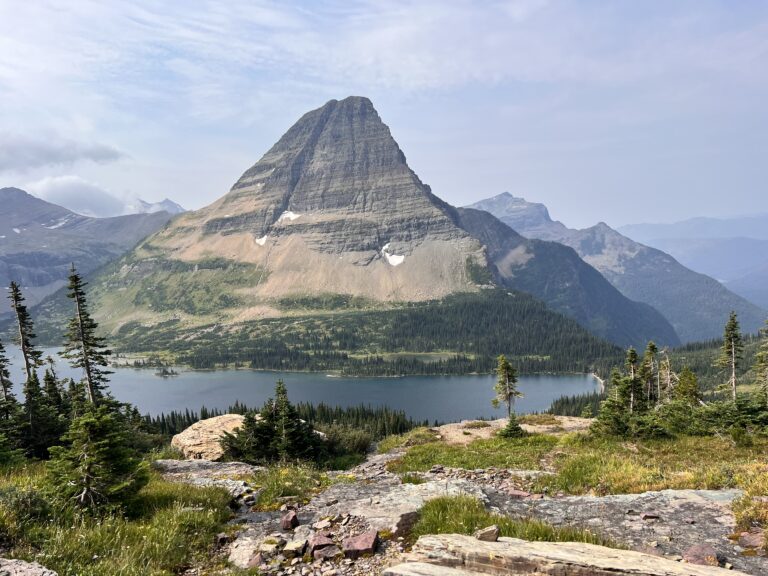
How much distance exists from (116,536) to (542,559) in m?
9.81

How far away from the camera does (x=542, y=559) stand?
8.24 m

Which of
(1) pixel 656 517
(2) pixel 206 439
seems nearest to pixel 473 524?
(1) pixel 656 517

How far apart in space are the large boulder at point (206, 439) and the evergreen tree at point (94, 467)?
23.7 metres

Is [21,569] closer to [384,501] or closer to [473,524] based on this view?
[384,501]

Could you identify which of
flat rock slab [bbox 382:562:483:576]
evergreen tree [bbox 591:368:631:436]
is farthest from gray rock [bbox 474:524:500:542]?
evergreen tree [bbox 591:368:631:436]

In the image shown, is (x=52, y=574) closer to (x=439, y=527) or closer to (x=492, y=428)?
(x=439, y=527)

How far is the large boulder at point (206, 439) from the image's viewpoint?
37.8 m

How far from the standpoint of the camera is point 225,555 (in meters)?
11.5

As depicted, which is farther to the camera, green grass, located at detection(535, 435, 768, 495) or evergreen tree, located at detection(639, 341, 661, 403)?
evergreen tree, located at detection(639, 341, 661, 403)

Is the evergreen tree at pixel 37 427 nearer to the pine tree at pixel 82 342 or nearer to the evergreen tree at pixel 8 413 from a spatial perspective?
the evergreen tree at pixel 8 413

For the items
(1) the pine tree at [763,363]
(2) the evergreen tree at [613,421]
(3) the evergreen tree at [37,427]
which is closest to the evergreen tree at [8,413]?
(3) the evergreen tree at [37,427]

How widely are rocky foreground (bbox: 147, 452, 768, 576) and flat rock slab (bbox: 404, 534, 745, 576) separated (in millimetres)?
18

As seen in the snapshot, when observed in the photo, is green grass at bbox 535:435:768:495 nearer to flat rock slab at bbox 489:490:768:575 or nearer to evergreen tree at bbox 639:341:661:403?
flat rock slab at bbox 489:490:768:575

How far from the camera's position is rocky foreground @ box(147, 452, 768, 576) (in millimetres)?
8445
